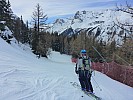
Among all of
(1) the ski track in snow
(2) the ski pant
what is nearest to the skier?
(2) the ski pant

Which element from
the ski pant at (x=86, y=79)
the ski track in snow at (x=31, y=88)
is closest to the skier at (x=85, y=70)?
the ski pant at (x=86, y=79)

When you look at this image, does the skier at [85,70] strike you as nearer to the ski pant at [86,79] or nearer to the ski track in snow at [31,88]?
the ski pant at [86,79]

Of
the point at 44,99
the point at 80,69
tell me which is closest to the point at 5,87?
the point at 44,99

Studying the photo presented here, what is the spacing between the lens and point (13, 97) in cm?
816

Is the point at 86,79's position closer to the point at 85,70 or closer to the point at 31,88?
the point at 85,70

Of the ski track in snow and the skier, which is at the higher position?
the skier

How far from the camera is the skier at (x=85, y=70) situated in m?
10.3

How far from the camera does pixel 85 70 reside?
10375 mm

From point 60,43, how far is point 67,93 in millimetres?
109915

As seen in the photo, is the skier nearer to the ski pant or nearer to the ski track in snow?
the ski pant

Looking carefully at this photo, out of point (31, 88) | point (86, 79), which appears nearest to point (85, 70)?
point (86, 79)

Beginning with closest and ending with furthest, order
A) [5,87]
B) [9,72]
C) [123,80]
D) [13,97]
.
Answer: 1. [13,97]
2. [5,87]
3. [9,72]
4. [123,80]

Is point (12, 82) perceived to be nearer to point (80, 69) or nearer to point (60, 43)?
point (80, 69)

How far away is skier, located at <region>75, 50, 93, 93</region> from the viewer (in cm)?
1034
